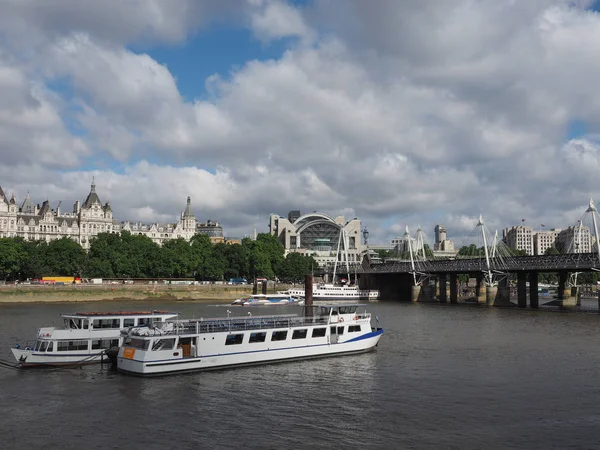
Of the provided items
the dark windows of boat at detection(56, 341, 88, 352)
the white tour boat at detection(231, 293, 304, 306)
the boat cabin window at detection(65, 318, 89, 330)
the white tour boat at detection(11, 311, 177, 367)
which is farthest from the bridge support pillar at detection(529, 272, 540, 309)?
the dark windows of boat at detection(56, 341, 88, 352)

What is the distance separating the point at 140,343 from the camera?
44.2 metres

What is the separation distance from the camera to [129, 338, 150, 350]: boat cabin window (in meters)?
43.8

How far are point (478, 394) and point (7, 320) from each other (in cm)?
6574

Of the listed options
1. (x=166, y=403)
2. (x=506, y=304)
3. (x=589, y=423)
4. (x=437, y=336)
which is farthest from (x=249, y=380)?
(x=506, y=304)

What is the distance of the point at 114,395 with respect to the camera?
1486 inches

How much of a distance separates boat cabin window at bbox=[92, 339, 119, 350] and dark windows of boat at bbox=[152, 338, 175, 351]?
26.4ft

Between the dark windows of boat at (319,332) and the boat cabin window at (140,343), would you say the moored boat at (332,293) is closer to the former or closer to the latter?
the dark windows of boat at (319,332)

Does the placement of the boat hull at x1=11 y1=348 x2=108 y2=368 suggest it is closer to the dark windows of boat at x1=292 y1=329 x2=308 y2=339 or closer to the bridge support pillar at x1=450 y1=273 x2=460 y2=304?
the dark windows of boat at x1=292 y1=329 x2=308 y2=339

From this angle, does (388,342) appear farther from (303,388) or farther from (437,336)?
(303,388)

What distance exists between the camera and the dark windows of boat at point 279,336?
49.9 metres

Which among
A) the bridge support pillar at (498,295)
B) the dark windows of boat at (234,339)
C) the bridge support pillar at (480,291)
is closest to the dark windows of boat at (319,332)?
the dark windows of boat at (234,339)

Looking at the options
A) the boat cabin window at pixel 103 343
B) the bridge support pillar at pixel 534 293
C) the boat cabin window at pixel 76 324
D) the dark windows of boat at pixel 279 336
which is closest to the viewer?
the boat cabin window at pixel 103 343

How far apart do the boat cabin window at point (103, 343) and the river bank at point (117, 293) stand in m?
77.7

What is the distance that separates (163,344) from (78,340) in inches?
369
